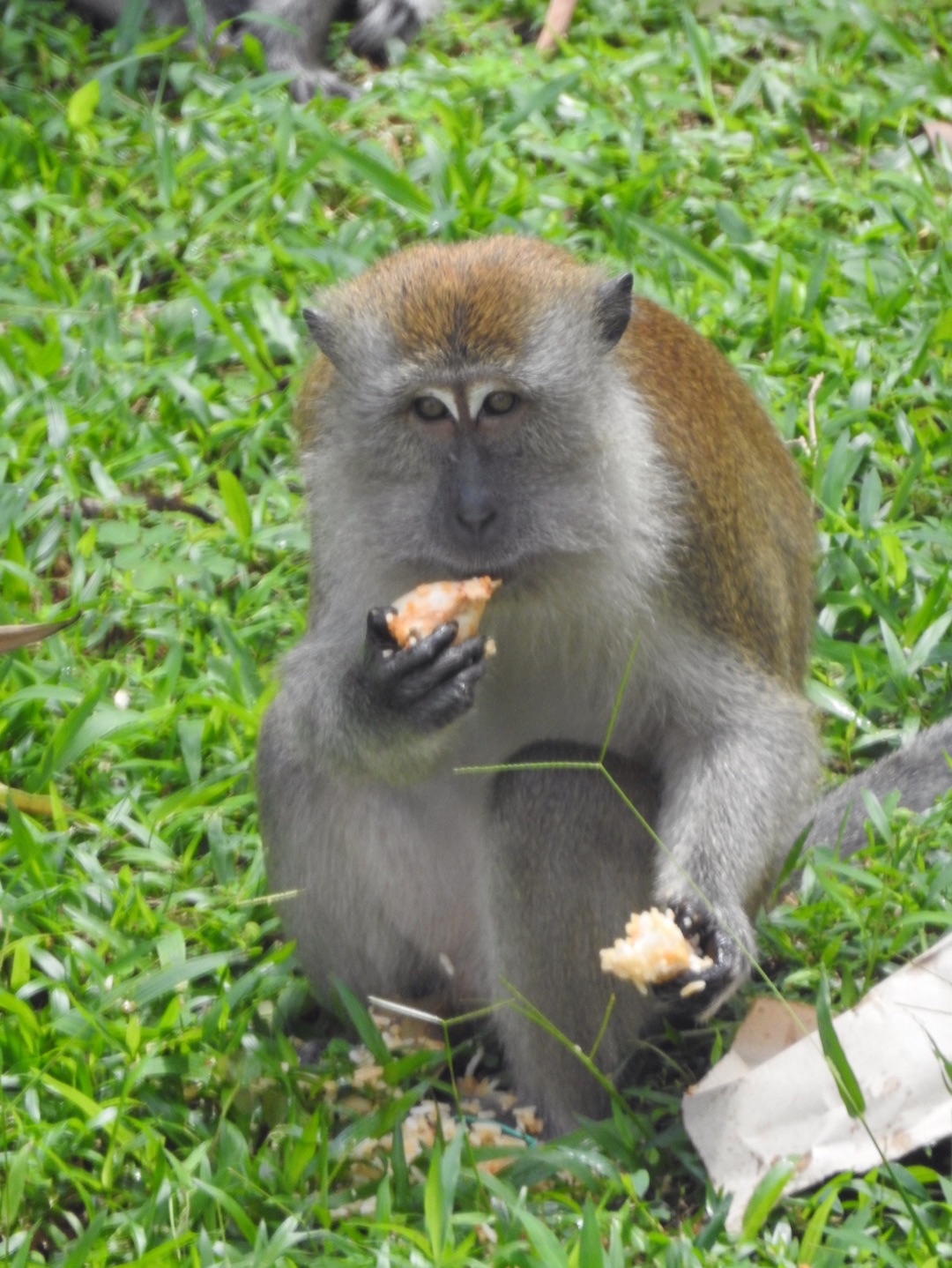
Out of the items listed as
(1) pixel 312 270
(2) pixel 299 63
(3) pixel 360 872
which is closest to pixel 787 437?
(1) pixel 312 270

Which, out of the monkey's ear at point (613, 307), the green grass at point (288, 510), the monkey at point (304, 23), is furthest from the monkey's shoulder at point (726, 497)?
the monkey at point (304, 23)

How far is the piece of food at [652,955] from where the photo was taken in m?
3.58

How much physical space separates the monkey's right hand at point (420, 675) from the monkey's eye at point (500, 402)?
18.0 inches

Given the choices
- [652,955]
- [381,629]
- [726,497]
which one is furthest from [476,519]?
[652,955]

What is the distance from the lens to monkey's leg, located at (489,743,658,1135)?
395 centimetres

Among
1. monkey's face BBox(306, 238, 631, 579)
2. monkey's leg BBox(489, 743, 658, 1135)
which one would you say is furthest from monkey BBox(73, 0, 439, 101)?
monkey's leg BBox(489, 743, 658, 1135)

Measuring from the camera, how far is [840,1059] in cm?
368

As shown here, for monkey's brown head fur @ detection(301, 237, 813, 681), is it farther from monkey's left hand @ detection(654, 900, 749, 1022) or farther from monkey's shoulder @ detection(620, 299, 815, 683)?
monkey's left hand @ detection(654, 900, 749, 1022)

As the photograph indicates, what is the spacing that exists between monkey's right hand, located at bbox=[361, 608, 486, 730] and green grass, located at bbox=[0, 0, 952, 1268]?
2.91 ft

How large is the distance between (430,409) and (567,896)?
3.59 ft

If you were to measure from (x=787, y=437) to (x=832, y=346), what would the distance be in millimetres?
444

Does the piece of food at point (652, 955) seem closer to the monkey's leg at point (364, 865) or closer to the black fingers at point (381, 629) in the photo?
the monkey's leg at point (364, 865)

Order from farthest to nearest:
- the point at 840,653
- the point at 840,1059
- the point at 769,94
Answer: the point at 769,94, the point at 840,653, the point at 840,1059

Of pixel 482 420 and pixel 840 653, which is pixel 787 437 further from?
pixel 482 420
